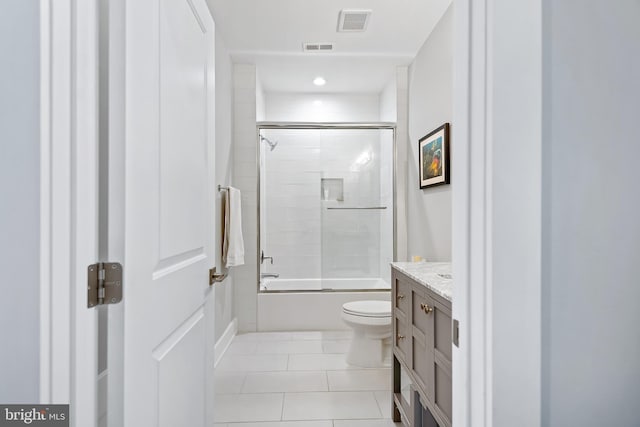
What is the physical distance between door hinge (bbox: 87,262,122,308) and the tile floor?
1540mm

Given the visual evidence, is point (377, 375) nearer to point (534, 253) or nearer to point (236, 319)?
point (236, 319)

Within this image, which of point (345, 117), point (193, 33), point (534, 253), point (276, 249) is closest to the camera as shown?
point (534, 253)

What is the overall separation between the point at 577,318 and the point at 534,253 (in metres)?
0.17

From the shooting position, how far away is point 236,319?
12.0ft

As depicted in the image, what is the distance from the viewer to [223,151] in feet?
10.6

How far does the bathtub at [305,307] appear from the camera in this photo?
3.72 metres

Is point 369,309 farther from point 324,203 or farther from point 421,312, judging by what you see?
point 324,203

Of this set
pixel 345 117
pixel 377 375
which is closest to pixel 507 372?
pixel 377 375

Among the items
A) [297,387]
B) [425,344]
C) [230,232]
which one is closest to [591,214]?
[425,344]

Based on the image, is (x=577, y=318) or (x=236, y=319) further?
(x=236, y=319)

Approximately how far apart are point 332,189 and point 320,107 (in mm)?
1358

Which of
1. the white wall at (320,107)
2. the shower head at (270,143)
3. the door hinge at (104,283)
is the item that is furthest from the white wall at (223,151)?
the door hinge at (104,283)

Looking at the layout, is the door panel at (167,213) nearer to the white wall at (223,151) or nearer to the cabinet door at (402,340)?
the cabinet door at (402,340)

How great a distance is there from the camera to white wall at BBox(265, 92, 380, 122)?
483 centimetres
